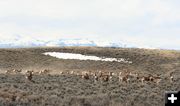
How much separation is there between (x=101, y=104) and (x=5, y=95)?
4822 millimetres

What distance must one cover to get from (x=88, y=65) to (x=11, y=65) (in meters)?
10.4

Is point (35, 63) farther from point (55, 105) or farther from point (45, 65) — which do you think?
point (55, 105)

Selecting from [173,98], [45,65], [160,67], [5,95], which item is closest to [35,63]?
[45,65]

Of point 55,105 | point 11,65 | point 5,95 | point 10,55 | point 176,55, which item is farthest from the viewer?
point 176,55

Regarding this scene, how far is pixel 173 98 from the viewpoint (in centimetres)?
1039

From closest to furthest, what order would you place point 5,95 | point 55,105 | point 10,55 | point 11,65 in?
1. point 55,105
2. point 5,95
3. point 11,65
4. point 10,55

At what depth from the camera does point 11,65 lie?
59.6 metres

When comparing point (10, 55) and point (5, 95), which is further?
point (10, 55)

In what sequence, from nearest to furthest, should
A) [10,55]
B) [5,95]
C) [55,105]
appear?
[55,105] < [5,95] < [10,55]

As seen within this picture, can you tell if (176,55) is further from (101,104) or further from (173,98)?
(173,98)

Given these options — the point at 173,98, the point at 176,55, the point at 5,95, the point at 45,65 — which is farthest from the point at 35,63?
the point at 173,98

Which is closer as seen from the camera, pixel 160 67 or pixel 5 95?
pixel 5 95

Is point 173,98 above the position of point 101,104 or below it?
above

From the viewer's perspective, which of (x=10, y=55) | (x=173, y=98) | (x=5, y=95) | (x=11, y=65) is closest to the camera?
(x=173, y=98)
